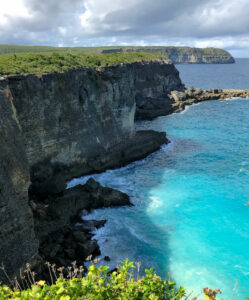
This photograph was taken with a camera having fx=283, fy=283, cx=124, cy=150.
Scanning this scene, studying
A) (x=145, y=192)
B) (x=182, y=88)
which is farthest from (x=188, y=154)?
(x=182, y=88)

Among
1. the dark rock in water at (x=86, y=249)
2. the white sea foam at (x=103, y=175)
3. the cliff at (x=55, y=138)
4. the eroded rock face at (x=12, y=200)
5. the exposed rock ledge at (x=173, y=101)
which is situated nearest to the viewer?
the eroded rock face at (x=12, y=200)

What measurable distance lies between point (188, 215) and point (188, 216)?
0.16 meters

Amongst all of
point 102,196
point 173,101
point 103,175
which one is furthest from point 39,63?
point 173,101

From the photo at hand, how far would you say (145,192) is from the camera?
109ft

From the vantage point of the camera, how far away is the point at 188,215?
1113 inches

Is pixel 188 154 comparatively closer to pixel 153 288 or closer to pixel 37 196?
pixel 37 196

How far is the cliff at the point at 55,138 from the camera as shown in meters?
16.8

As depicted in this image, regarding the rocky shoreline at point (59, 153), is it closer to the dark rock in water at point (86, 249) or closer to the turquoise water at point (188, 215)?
the dark rock in water at point (86, 249)

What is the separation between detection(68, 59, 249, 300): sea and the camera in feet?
70.7

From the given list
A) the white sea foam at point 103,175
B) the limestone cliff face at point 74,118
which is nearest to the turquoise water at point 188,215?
the white sea foam at point 103,175

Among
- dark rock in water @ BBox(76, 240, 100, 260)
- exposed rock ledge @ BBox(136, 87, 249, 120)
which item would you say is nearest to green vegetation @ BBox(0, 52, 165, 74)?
dark rock in water @ BBox(76, 240, 100, 260)

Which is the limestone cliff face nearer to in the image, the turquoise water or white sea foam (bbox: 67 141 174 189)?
white sea foam (bbox: 67 141 174 189)

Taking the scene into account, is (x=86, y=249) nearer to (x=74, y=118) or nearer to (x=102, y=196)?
(x=102, y=196)

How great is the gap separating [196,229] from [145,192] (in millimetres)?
8545
